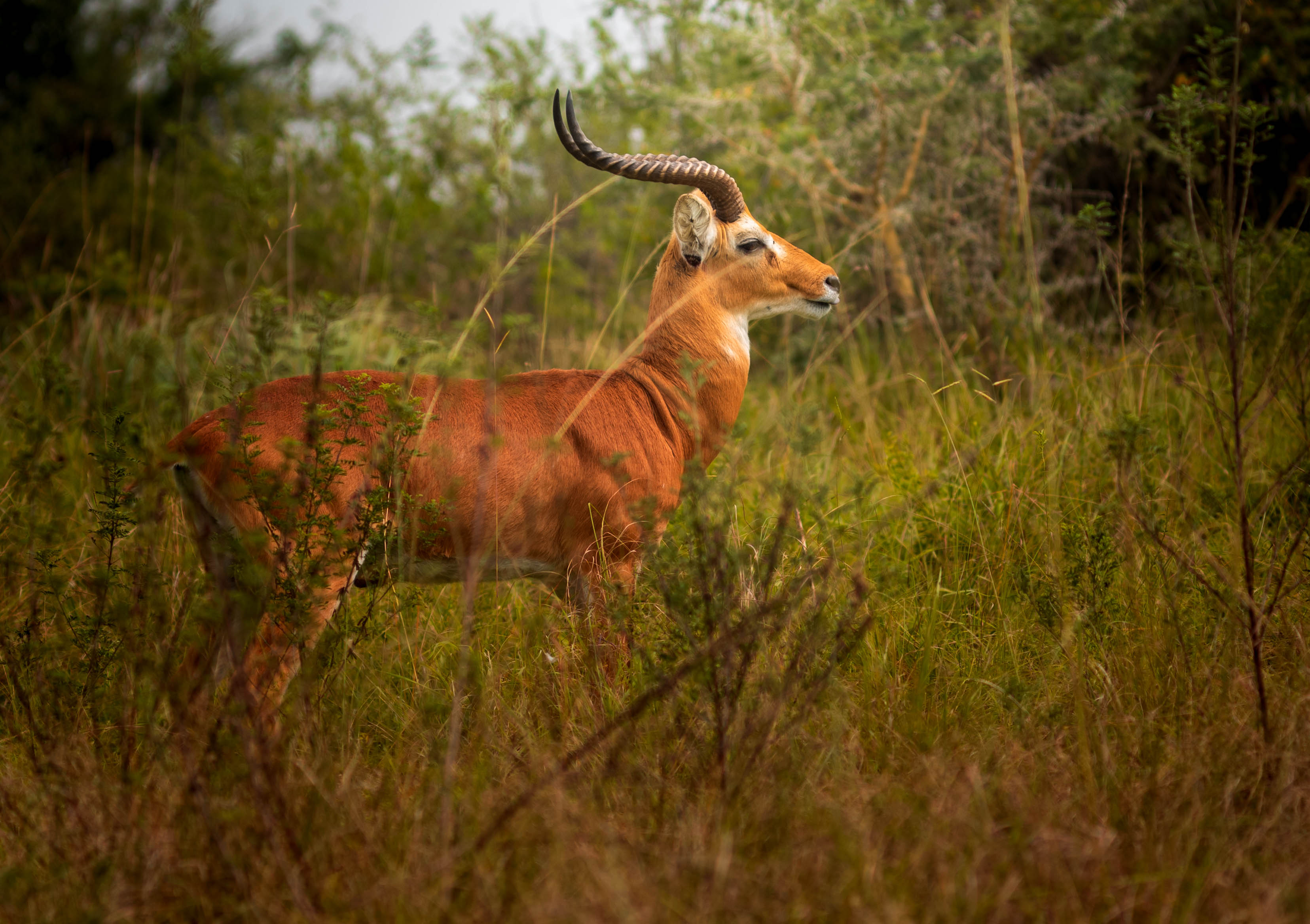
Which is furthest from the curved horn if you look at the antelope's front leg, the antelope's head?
the antelope's front leg

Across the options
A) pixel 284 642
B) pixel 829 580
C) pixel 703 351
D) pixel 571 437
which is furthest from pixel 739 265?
pixel 284 642

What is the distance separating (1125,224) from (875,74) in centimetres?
234

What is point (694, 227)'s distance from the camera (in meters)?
4.53

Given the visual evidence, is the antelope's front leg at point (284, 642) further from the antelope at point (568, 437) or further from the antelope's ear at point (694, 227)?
the antelope's ear at point (694, 227)

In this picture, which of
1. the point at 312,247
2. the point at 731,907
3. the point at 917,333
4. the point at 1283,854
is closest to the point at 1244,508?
the point at 1283,854

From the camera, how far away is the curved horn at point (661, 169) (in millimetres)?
4113

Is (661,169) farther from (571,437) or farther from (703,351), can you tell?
(571,437)

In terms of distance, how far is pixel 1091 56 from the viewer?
7.06 m

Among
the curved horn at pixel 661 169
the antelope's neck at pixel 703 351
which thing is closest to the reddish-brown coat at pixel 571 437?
the antelope's neck at pixel 703 351

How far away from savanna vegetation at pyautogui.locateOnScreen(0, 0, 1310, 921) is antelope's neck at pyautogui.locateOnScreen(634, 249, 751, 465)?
1.15 feet

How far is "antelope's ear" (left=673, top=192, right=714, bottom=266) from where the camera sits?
14.7 ft

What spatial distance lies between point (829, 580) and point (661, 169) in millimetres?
1979

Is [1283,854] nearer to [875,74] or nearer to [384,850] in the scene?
[384,850]

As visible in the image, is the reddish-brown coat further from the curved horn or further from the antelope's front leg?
the curved horn
